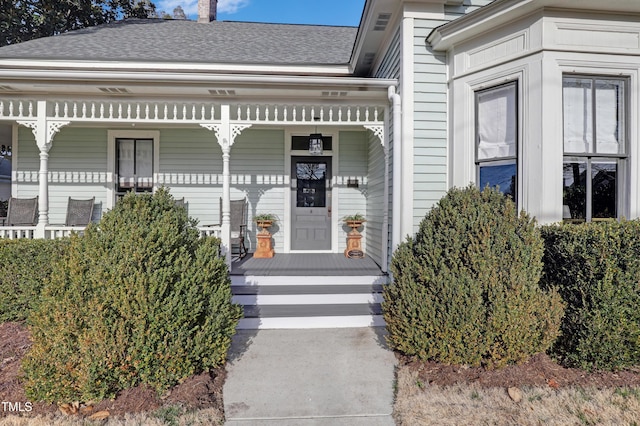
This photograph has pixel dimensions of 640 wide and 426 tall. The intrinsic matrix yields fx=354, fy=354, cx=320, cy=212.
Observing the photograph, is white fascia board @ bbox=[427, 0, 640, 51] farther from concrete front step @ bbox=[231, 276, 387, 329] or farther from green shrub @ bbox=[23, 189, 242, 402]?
green shrub @ bbox=[23, 189, 242, 402]

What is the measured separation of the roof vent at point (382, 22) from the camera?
15.6 feet

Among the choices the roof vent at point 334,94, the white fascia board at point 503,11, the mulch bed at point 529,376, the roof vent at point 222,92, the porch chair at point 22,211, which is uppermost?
the white fascia board at point 503,11

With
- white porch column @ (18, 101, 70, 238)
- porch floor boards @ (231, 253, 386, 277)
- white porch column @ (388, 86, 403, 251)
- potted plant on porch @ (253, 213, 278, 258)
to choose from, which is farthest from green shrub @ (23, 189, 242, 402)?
potted plant on porch @ (253, 213, 278, 258)

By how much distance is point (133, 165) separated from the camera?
6812 millimetres

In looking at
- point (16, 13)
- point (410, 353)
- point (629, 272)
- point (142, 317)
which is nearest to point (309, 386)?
point (410, 353)

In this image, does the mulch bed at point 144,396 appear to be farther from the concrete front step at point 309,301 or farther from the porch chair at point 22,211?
the porch chair at point 22,211

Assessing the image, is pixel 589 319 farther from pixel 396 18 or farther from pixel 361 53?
pixel 361 53

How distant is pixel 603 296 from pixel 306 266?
11.4 ft

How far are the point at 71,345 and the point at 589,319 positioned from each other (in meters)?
4.04

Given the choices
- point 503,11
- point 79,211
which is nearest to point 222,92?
point 503,11

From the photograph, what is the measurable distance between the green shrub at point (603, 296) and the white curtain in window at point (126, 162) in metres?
6.95

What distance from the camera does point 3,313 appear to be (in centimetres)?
402

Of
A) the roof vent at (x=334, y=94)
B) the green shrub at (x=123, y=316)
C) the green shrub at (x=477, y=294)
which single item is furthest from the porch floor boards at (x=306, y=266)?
the roof vent at (x=334, y=94)

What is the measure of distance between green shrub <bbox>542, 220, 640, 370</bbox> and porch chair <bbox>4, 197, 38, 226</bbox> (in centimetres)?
790
